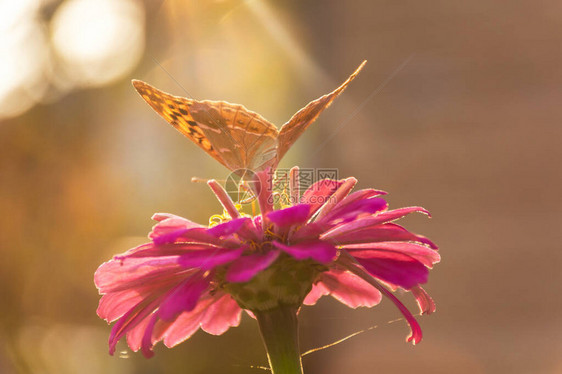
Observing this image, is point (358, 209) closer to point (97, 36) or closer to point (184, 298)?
point (184, 298)

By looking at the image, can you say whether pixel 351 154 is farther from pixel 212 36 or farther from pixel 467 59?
pixel 212 36

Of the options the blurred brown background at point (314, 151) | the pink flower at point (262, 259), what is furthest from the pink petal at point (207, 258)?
the blurred brown background at point (314, 151)

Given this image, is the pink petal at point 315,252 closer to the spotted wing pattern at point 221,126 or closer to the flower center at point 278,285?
the flower center at point 278,285

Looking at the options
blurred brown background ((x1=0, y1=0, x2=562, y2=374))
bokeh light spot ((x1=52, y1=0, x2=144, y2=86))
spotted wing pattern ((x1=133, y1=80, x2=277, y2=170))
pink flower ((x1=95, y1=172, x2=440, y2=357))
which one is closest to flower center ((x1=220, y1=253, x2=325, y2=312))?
pink flower ((x1=95, y1=172, x2=440, y2=357))

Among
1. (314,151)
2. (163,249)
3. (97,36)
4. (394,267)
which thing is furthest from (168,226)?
(97,36)

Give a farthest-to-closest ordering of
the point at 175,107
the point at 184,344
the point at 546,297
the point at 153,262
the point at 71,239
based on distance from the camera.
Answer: the point at 71,239, the point at 184,344, the point at 546,297, the point at 175,107, the point at 153,262

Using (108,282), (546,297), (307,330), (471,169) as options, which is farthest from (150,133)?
(108,282)
